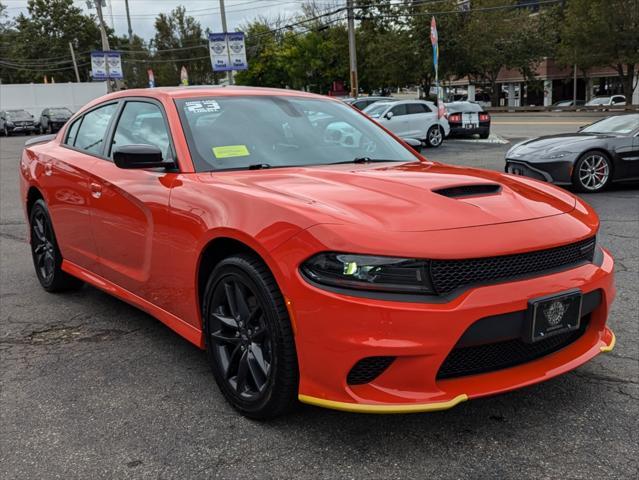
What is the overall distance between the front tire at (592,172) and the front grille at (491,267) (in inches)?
286

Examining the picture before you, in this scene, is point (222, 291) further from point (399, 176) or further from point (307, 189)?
point (399, 176)

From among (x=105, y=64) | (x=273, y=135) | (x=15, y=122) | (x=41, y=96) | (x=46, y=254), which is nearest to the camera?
(x=273, y=135)

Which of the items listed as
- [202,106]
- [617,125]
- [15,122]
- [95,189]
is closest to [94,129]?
[95,189]

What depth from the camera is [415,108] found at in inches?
734

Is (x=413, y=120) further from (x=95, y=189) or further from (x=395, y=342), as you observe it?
(x=395, y=342)

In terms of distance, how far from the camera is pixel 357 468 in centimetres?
242

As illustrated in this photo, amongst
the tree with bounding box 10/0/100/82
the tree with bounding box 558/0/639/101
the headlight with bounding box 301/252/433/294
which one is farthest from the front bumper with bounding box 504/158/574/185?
the tree with bounding box 10/0/100/82

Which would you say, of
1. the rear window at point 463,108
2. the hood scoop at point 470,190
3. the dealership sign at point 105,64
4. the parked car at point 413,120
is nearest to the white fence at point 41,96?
the dealership sign at point 105,64

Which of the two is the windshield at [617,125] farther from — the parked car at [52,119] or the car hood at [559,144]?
the parked car at [52,119]

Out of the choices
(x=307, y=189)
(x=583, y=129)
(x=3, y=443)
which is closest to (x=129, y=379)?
(x=3, y=443)

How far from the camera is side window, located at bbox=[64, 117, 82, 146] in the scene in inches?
184

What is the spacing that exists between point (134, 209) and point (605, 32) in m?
41.7

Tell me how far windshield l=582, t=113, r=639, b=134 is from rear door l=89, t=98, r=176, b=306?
8.15 m

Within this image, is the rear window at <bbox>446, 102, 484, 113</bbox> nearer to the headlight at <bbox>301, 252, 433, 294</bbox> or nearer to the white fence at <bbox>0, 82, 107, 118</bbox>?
the headlight at <bbox>301, 252, 433, 294</bbox>
